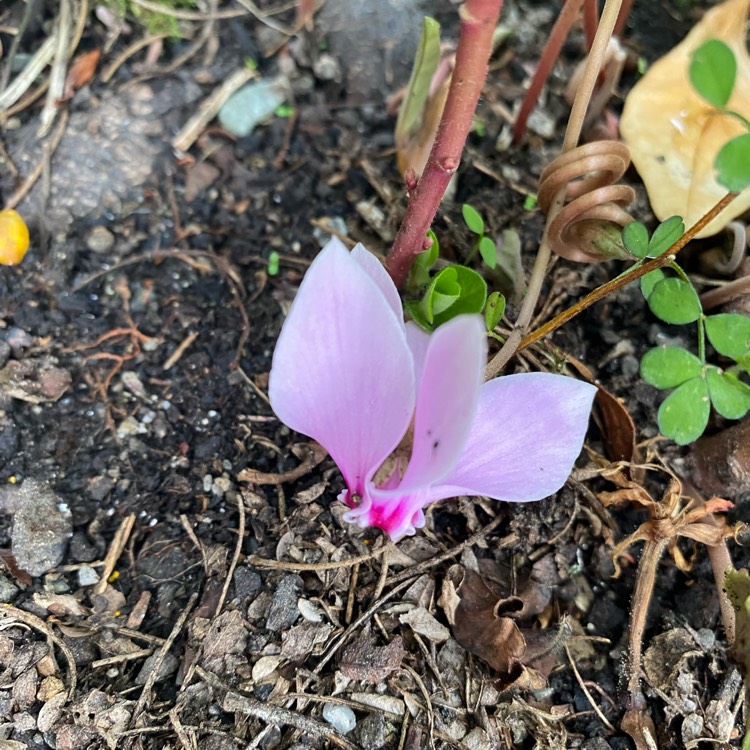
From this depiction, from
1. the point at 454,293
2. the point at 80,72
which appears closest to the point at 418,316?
the point at 454,293

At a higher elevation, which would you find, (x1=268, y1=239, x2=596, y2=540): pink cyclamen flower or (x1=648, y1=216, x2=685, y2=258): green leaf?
(x1=648, y1=216, x2=685, y2=258): green leaf

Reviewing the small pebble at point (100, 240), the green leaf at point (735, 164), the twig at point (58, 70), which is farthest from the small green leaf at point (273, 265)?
the green leaf at point (735, 164)

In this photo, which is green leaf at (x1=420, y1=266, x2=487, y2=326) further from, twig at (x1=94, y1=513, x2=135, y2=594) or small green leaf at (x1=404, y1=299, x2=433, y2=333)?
twig at (x1=94, y1=513, x2=135, y2=594)

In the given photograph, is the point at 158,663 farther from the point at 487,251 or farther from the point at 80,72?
the point at 80,72

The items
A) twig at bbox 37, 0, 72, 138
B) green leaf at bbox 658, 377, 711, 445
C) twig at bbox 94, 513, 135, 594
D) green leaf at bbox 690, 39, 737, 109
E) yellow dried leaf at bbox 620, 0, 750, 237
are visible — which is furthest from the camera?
twig at bbox 37, 0, 72, 138

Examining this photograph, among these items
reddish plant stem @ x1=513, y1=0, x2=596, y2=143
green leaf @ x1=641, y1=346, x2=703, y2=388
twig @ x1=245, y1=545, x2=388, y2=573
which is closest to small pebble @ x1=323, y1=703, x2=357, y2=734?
twig @ x1=245, y1=545, x2=388, y2=573

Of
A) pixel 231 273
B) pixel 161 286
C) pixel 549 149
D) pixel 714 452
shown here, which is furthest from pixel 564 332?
pixel 161 286
